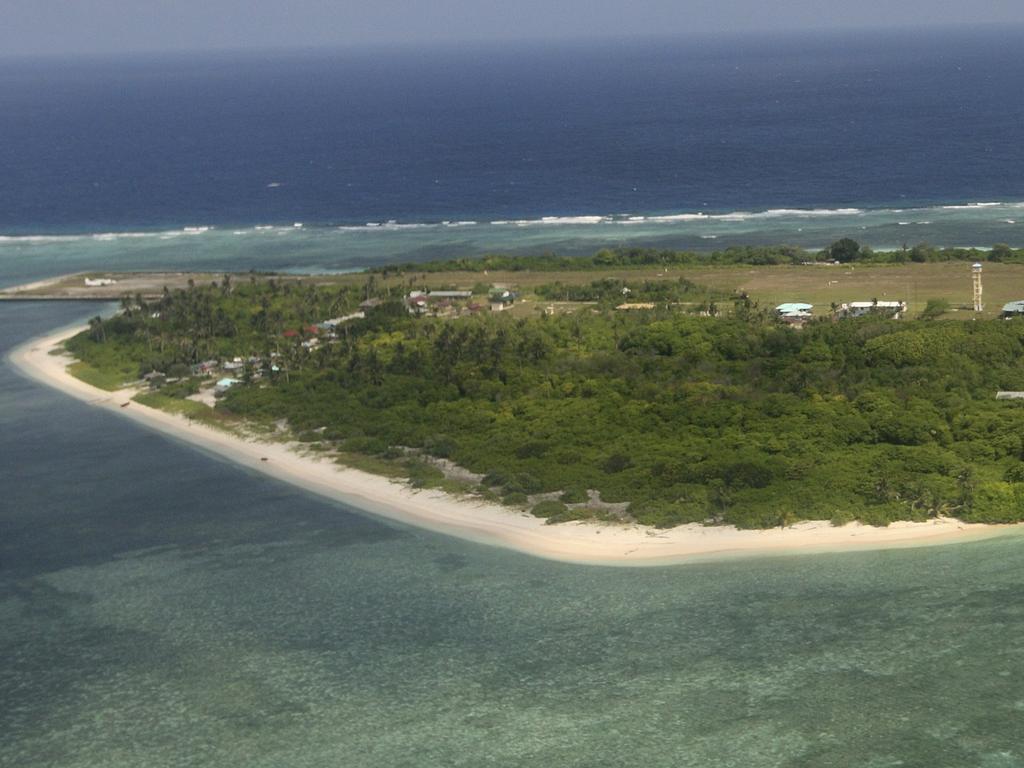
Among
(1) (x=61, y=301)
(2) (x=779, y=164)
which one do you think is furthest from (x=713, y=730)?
(2) (x=779, y=164)

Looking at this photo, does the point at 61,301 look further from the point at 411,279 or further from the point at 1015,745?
the point at 1015,745

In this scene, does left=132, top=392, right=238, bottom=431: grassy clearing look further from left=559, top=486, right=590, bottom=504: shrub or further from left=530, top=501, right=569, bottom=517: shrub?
left=559, top=486, right=590, bottom=504: shrub

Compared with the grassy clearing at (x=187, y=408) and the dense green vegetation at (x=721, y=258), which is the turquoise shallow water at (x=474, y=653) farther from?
the dense green vegetation at (x=721, y=258)

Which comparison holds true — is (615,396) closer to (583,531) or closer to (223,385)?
(583,531)

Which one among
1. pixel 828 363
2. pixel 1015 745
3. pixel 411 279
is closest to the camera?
pixel 1015 745

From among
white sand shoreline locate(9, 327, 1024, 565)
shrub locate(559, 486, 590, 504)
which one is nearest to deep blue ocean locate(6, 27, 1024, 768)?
white sand shoreline locate(9, 327, 1024, 565)
